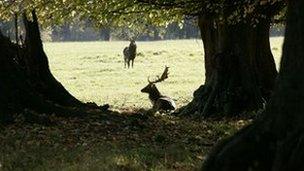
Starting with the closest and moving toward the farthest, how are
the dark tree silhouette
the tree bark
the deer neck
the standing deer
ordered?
the tree bark → the dark tree silhouette → the deer neck → the standing deer

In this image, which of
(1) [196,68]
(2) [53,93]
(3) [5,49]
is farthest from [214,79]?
(1) [196,68]

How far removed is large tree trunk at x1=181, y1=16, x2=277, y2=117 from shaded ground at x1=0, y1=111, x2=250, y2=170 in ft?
11.7

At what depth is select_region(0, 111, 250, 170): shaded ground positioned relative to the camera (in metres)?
Answer: 10.2

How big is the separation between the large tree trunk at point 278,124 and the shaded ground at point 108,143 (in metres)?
2.16

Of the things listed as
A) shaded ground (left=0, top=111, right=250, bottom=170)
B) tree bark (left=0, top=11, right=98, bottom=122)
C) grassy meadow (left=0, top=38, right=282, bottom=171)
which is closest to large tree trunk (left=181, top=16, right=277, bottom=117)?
grassy meadow (left=0, top=38, right=282, bottom=171)

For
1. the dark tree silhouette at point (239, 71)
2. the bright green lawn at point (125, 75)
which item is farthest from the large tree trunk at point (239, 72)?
the bright green lawn at point (125, 75)

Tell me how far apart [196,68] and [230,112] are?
31.5 metres

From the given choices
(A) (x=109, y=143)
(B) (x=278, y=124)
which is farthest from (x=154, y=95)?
(B) (x=278, y=124)

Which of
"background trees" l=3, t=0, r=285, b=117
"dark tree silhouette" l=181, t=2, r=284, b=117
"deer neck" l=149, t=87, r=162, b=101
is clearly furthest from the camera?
"deer neck" l=149, t=87, r=162, b=101

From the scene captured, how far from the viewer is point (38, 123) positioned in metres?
13.7

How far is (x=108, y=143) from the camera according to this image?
12383 millimetres

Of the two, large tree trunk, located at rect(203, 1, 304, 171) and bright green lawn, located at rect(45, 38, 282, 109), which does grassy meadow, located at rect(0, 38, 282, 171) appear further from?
bright green lawn, located at rect(45, 38, 282, 109)

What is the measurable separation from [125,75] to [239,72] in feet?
86.4

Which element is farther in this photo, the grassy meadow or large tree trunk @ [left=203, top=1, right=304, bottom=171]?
the grassy meadow
